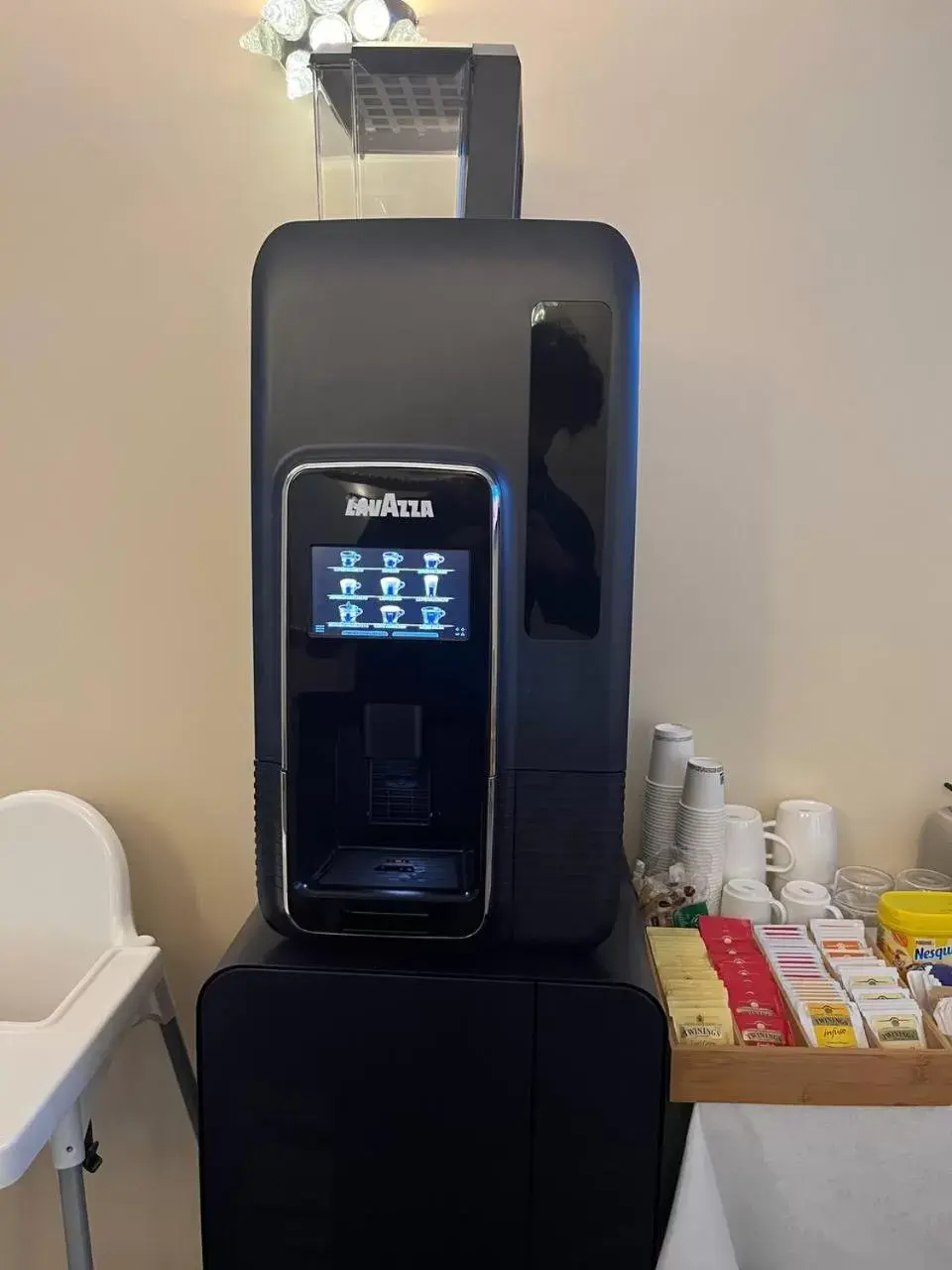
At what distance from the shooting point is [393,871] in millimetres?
1045

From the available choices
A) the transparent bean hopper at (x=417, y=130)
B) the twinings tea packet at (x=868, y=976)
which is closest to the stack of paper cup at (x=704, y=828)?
the twinings tea packet at (x=868, y=976)

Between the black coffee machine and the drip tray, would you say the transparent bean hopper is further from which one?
the drip tray

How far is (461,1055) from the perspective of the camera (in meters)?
1.01

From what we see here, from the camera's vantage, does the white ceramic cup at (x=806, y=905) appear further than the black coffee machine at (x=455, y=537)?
Yes

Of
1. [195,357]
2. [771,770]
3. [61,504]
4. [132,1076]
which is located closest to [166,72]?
[195,357]

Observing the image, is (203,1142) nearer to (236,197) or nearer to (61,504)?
(61,504)

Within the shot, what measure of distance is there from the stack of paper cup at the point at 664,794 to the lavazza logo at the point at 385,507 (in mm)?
630

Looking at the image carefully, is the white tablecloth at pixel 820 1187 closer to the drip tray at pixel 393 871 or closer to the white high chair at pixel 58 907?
the drip tray at pixel 393 871

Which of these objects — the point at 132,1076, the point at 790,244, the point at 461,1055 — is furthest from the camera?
the point at 132,1076

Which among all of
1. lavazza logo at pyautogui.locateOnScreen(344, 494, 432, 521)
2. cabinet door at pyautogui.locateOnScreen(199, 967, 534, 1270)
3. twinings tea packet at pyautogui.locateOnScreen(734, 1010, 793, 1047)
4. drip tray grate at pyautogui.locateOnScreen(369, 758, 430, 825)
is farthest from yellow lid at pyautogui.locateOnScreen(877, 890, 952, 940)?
lavazza logo at pyautogui.locateOnScreen(344, 494, 432, 521)

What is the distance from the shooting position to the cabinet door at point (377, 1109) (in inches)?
39.8

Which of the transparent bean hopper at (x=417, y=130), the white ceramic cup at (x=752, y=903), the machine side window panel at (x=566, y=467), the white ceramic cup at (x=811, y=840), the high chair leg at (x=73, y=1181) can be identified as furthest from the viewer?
the white ceramic cup at (x=811, y=840)

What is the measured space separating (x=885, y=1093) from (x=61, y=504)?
1.41 m

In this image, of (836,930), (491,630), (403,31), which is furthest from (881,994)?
(403,31)
